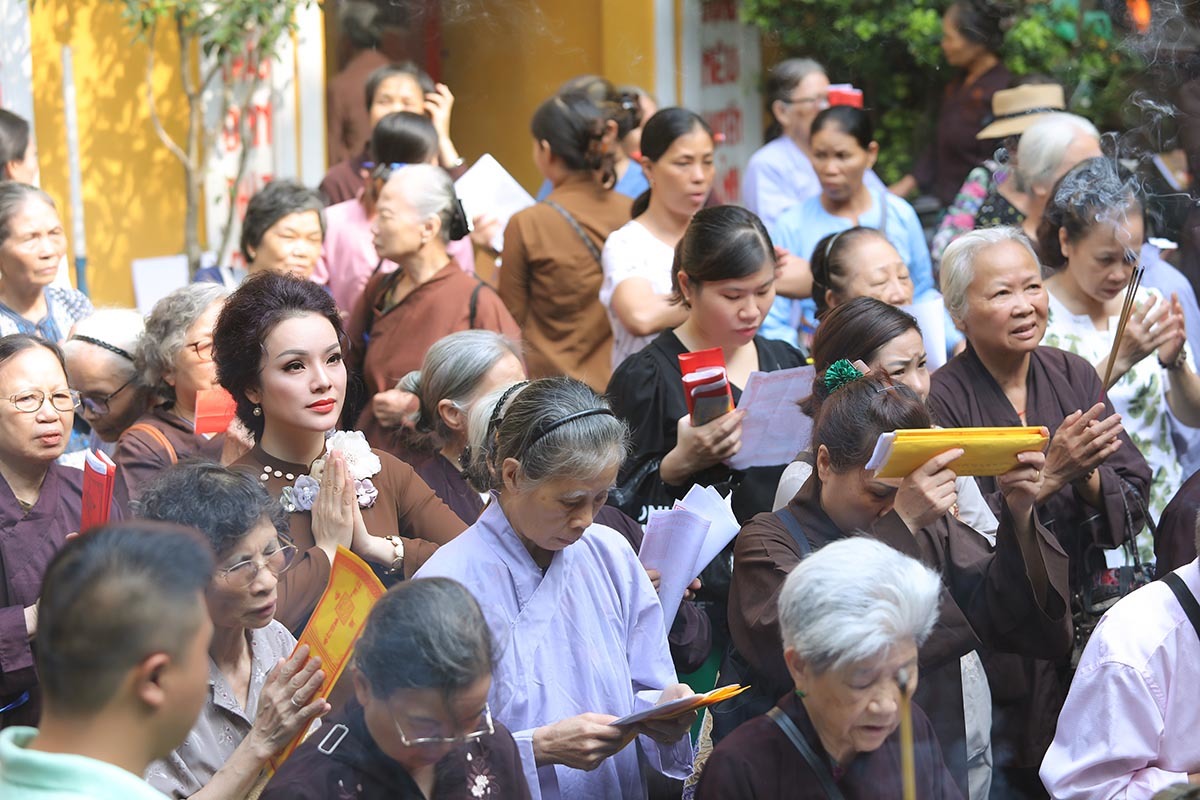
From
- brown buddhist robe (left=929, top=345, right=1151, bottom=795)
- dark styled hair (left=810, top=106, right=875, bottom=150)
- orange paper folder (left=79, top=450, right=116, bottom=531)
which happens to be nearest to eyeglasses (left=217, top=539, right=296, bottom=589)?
orange paper folder (left=79, top=450, right=116, bottom=531)

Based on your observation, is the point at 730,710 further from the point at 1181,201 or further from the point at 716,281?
the point at 1181,201

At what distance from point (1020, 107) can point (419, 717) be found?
5.40 m

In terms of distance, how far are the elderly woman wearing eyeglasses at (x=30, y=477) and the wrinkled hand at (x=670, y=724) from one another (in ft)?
4.58

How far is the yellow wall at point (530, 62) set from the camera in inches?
357

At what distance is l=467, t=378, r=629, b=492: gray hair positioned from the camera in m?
3.12

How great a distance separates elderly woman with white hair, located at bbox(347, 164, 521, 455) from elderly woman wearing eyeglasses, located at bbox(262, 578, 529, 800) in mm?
2695

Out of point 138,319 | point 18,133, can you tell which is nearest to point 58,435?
point 138,319

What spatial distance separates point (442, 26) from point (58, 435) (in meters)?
5.82

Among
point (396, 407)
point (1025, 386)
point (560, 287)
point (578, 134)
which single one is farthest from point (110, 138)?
point (1025, 386)

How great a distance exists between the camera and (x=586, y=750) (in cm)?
294

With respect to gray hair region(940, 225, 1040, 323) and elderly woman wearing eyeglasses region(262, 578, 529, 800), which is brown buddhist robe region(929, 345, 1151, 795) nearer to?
gray hair region(940, 225, 1040, 323)

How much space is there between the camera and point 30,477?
375cm

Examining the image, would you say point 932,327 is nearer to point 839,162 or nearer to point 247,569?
point 839,162

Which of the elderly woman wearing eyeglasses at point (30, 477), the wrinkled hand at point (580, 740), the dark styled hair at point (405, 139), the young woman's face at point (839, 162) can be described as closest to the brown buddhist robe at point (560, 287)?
the dark styled hair at point (405, 139)
